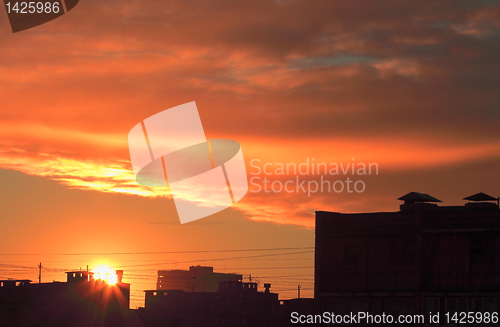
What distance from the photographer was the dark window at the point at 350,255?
5996cm

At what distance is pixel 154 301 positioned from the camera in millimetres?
99062

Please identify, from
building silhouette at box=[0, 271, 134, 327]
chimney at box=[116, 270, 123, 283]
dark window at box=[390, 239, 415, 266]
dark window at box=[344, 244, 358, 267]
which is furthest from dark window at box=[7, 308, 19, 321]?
dark window at box=[390, 239, 415, 266]

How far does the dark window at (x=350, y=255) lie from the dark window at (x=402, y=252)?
312cm

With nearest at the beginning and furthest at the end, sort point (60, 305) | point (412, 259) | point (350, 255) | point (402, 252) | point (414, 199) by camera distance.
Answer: point (412, 259) → point (402, 252) → point (350, 255) → point (414, 199) → point (60, 305)

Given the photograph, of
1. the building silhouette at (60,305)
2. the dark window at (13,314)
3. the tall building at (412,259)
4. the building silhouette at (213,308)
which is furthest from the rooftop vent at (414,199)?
the dark window at (13,314)

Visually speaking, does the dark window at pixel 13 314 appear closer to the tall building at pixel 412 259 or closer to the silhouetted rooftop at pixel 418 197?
the tall building at pixel 412 259

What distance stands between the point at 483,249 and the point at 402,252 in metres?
6.36

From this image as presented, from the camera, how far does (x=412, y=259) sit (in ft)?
189

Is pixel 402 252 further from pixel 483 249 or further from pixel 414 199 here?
pixel 483 249

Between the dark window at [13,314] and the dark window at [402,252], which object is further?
the dark window at [13,314]

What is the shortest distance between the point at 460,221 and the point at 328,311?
42.4ft

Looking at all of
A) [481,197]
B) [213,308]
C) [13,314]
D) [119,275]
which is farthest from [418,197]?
[119,275]

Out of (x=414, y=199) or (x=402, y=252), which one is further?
(x=414, y=199)

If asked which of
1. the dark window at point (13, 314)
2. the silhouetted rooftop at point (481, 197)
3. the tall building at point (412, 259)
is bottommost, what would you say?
the dark window at point (13, 314)
